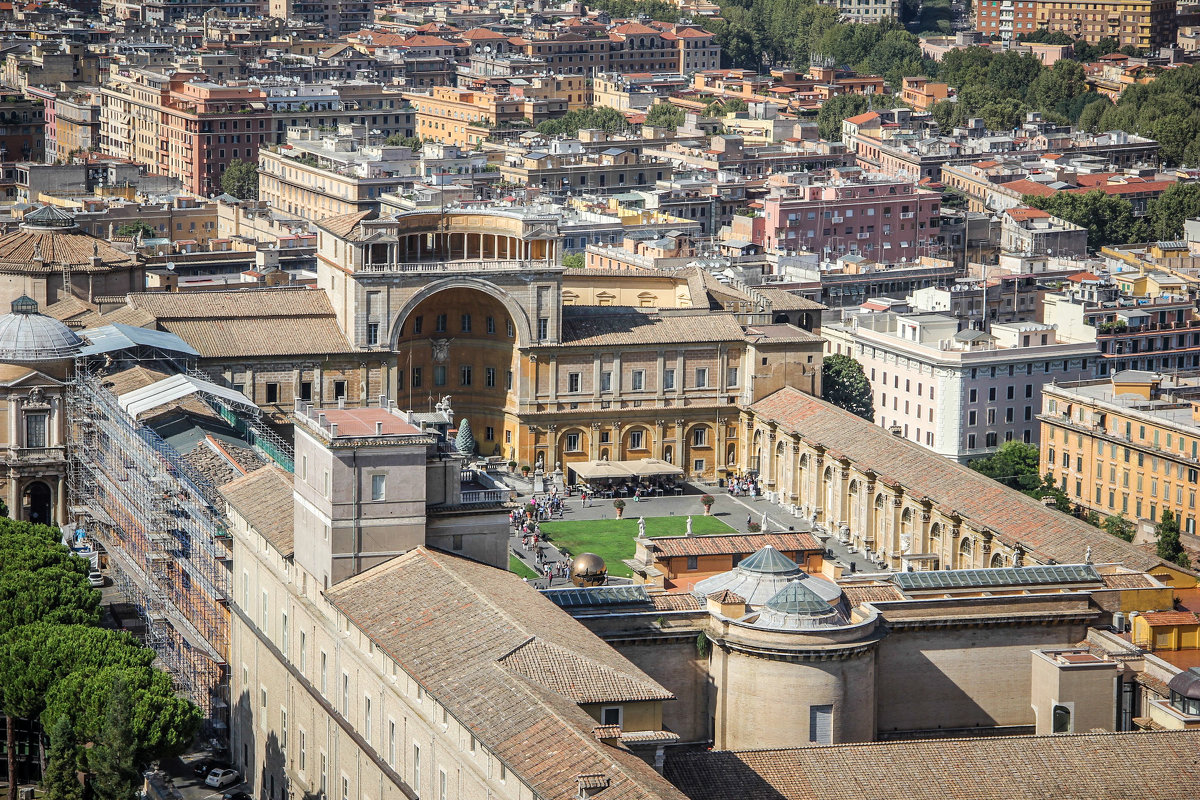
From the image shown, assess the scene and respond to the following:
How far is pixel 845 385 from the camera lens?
5531 inches

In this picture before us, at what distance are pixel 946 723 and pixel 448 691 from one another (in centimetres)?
2357

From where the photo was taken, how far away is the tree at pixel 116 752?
258 ft

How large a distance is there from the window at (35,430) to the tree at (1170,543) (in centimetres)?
5043

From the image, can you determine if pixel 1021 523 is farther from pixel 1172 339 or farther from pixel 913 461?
pixel 1172 339

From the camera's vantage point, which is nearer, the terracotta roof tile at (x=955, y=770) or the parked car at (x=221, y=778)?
the terracotta roof tile at (x=955, y=770)

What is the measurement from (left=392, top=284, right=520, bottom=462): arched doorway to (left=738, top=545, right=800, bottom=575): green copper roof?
168 feet

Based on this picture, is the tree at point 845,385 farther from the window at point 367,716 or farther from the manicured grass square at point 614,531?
the window at point 367,716

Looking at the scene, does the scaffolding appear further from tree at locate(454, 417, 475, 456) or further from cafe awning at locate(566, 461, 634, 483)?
cafe awning at locate(566, 461, 634, 483)

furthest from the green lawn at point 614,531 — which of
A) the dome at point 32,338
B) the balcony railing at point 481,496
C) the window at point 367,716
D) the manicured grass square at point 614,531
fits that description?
the window at point 367,716

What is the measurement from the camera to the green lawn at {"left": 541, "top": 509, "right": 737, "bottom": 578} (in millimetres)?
118569

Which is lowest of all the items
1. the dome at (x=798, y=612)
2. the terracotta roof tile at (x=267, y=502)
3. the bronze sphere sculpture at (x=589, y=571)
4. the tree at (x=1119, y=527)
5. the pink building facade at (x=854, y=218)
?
the tree at (x=1119, y=527)

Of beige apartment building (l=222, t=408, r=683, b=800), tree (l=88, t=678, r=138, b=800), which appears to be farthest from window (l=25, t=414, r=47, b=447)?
tree (l=88, t=678, r=138, b=800)

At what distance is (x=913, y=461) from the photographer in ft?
390

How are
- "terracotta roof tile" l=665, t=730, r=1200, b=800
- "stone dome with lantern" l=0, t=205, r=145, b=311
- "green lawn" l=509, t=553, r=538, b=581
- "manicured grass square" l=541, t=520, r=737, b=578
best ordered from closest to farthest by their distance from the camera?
"terracotta roof tile" l=665, t=730, r=1200, b=800 → "green lawn" l=509, t=553, r=538, b=581 → "manicured grass square" l=541, t=520, r=737, b=578 → "stone dome with lantern" l=0, t=205, r=145, b=311
